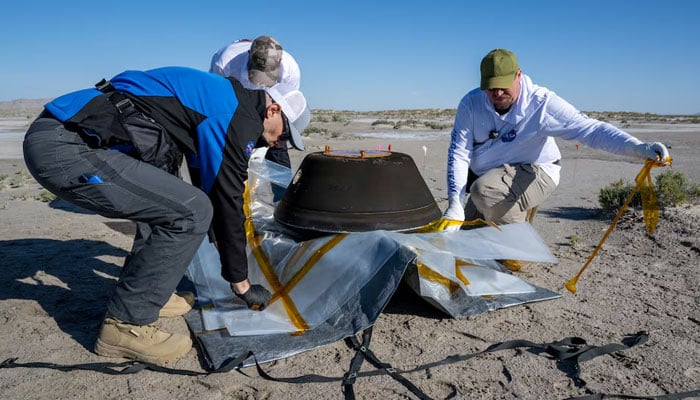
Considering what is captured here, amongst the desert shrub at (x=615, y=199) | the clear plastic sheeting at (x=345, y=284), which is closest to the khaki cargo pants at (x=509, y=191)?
the clear plastic sheeting at (x=345, y=284)

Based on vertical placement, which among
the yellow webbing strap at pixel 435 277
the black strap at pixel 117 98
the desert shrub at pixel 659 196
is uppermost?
the black strap at pixel 117 98

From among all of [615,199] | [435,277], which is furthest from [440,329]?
[615,199]

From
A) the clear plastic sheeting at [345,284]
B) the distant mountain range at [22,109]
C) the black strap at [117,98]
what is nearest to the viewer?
the black strap at [117,98]

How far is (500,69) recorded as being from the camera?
3.98m

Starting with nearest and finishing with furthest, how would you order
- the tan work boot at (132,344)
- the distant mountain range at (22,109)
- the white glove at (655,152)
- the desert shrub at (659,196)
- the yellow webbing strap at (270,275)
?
1. the tan work boot at (132,344)
2. the yellow webbing strap at (270,275)
3. the white glove at (655,152)
4. the desert shrub at (659,196)
5. the distant mountain range at (22,109)

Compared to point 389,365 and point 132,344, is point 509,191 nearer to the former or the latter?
point 389,365

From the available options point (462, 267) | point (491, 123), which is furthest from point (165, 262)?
point (491, 123)

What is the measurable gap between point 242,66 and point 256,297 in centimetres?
211

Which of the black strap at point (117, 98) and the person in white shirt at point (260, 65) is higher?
the person in white shirt at point (260, 65)

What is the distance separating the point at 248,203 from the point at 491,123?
2.05m

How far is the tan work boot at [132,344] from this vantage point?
9.63 ft

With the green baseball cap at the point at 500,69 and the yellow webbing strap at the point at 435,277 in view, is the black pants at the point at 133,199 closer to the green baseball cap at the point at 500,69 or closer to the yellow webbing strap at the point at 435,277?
the yellow webbing strap at the point at 435,277

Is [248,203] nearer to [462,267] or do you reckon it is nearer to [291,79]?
[291,79]

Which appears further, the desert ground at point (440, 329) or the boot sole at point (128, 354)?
the boot sole at point (128, 354)
